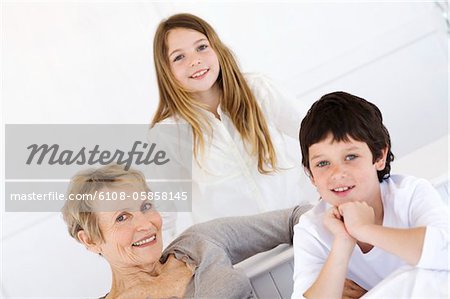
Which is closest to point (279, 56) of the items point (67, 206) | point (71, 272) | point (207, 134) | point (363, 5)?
point (363, 5)

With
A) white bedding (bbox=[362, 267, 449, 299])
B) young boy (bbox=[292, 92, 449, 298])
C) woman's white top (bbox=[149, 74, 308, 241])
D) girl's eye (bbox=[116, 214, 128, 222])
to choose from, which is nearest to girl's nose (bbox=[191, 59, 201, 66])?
woman's white top (bbox=[149, 74, 308, 241])

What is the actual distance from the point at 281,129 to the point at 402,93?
70 centimetres

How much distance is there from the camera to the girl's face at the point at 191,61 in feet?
5.04

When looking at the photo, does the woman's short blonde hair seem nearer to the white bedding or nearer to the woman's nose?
the woman's nose

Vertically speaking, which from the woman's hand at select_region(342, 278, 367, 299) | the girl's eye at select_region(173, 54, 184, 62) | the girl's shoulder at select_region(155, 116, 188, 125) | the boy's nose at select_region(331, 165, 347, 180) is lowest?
the woman's hand at select_region(342, 278, 367, 299)

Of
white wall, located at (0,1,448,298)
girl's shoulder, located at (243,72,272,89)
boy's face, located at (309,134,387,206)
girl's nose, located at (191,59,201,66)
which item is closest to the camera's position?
boy's face, located at (309,134,387,206)

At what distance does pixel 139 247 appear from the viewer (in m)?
1.22

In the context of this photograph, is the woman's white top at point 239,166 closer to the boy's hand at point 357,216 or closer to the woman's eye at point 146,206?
the woman's eye at point 146,206

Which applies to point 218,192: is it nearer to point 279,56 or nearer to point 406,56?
point 279,56

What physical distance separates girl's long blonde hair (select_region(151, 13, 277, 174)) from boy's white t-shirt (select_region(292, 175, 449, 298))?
597 mm

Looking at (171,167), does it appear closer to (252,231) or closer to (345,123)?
(252,231)

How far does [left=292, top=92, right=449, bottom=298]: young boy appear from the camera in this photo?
896 mm

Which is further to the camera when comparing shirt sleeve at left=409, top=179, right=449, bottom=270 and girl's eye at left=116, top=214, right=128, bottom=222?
girl's eye at left=116, top=214, right=128, bottom=222
